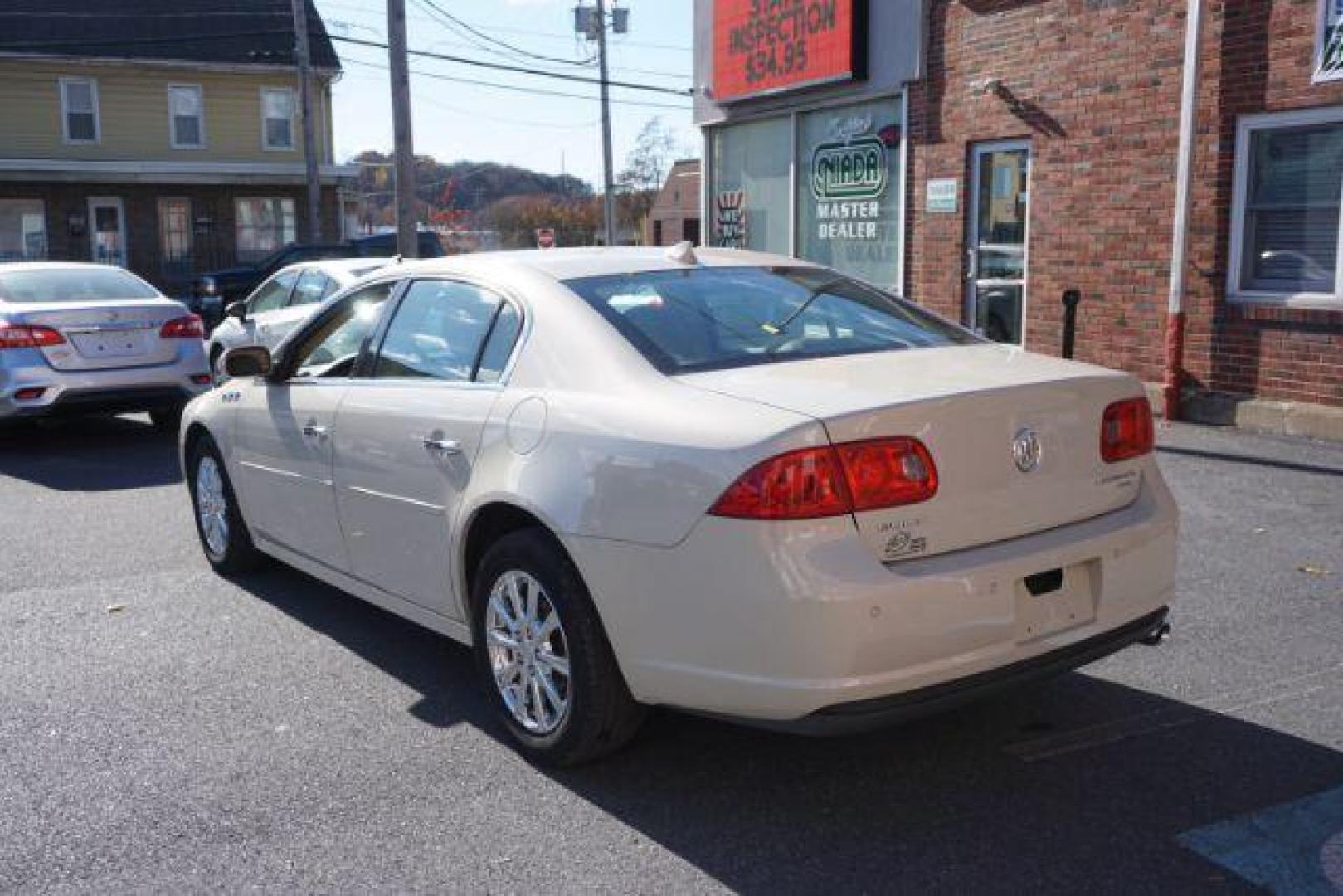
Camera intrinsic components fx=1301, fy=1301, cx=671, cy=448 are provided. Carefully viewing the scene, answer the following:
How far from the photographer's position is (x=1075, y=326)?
11.7m

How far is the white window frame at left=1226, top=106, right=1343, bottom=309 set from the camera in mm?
9406

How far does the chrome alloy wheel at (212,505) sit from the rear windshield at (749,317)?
2773mm

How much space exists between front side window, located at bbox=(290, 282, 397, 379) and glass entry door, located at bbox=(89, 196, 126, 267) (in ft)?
99.0

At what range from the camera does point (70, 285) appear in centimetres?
1099

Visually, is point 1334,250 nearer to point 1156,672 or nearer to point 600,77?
point 1156,672

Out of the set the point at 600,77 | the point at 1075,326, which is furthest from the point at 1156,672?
the point at 600,77

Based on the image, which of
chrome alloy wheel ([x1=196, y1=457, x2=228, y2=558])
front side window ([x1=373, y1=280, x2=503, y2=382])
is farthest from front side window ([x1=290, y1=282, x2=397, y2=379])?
chrome alloy wheel ([x1=196, y1=457, x2=228, y2=558])

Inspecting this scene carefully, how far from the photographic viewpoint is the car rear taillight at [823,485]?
326cm

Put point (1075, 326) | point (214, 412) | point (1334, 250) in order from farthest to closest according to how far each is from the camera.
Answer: point (1075, 326)
point (1334, 250)
point (214, 412)

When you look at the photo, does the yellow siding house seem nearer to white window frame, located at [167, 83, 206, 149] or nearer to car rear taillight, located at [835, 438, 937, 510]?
white window frame, located at [167, 83, 206, 149]

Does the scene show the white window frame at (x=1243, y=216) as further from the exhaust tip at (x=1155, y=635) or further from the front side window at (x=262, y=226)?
the front side window at (x=262, y=226)

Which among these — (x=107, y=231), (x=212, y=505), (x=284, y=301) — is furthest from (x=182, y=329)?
(x=107, y=231)

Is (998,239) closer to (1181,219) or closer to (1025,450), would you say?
(1181,219)

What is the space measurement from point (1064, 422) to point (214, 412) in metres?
4.06
